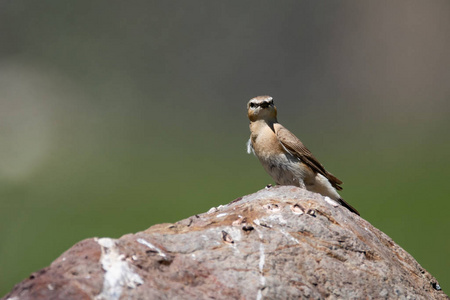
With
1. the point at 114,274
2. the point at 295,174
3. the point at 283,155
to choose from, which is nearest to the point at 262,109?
the point at 283,155

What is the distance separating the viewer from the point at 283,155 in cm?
812

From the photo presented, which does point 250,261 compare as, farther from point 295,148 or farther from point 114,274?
point 295,148

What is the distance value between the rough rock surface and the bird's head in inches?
80.8

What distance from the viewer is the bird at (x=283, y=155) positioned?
8.10m

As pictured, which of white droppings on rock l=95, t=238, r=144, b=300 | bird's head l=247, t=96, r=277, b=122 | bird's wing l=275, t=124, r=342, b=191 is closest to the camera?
white droppings on rock l=95, t=238, r=144, b=300

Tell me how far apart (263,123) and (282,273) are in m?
3.62

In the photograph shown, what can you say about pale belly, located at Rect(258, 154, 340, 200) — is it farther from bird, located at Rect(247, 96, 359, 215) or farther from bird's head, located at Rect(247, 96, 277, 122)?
bird's head, located at Rect(247, 96, 277, 122)

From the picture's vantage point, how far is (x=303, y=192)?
6281mm

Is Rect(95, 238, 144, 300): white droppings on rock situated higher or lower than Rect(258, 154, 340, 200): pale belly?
lower

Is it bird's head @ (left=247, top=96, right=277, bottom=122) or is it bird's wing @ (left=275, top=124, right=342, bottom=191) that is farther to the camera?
bird's head @ (left=247, top=96, right=277, bottom=122)

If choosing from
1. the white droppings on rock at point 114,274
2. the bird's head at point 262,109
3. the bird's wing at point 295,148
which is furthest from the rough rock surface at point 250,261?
the bird's head at point 262,109

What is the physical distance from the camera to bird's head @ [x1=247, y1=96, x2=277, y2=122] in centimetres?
826

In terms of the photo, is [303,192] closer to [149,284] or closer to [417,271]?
[417,271]

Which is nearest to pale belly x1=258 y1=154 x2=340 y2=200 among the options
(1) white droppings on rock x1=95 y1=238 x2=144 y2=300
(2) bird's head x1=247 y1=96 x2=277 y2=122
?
(2) bird's head x1=247 y1=96 x2=277 y2=122
